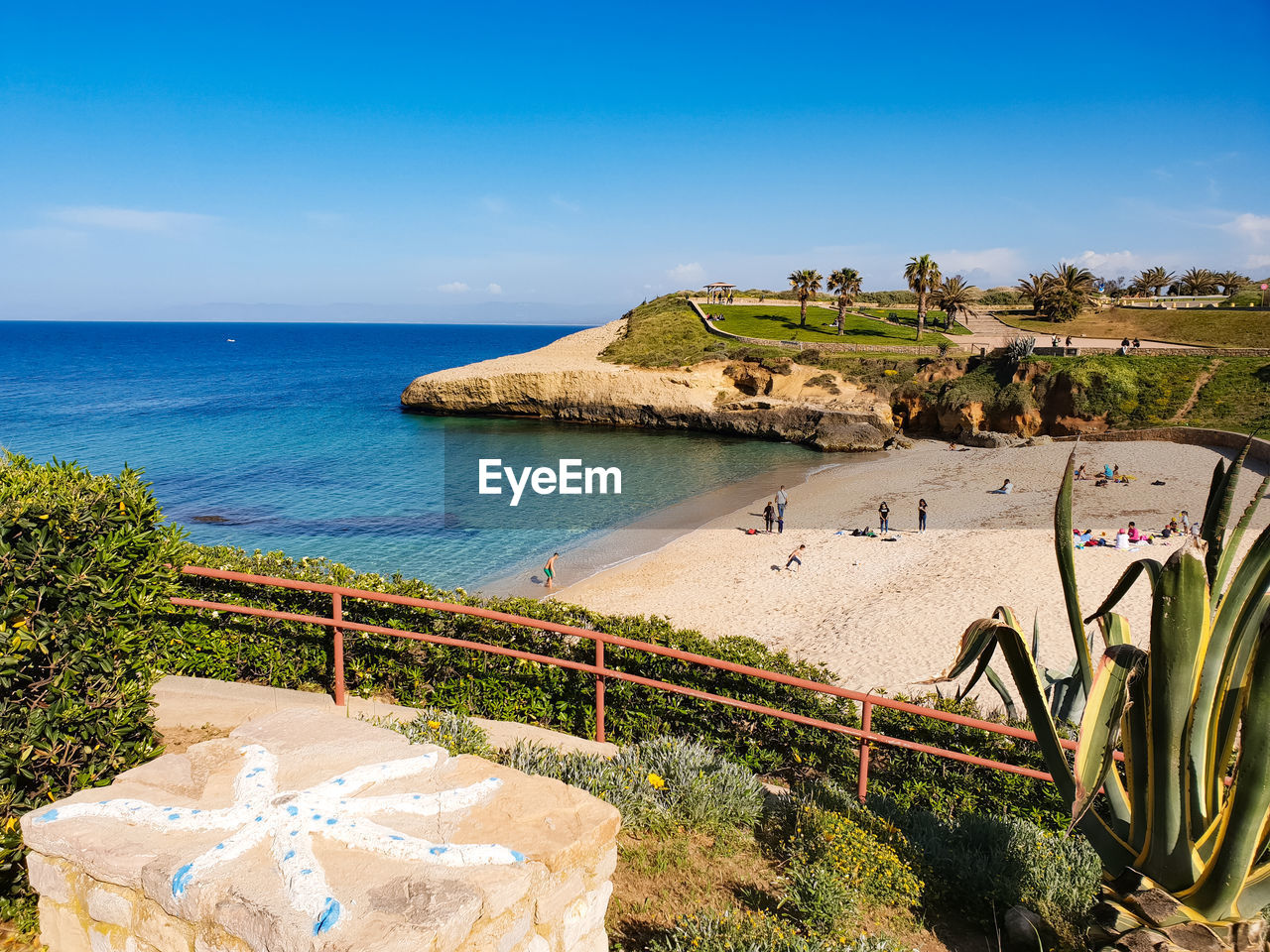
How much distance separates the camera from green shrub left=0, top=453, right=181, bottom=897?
3.88m

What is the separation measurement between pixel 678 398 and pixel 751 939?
49999 millimetres

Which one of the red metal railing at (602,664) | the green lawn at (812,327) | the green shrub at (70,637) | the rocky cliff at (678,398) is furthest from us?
the green lawn at (812,327)

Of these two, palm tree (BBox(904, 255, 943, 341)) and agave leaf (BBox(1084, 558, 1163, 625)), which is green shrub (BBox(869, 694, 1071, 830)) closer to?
agave leaf (BBox(1084, 558, 1163, 625))

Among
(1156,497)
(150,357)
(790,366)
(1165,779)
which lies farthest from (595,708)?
(150,357)

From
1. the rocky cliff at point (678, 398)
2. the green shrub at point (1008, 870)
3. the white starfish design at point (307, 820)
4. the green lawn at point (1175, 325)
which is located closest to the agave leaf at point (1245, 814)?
the green shrub at point (1008, 870)

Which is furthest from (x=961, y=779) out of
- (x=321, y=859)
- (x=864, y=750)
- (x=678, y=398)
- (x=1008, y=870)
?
(x=678, y=398)

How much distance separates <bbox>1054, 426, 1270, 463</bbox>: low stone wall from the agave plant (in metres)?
33.9

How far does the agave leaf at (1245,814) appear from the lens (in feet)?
9.14

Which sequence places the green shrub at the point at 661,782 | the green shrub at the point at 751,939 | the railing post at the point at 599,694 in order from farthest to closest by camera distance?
1. the railing post at the point at 599,694
2. the green shrub at the point at 661,782
3. the green shrub at the point at 751,939

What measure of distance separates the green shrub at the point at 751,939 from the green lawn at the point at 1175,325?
181 ft

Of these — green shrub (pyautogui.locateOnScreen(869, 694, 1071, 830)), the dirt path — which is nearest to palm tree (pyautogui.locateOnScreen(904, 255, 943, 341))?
the dirt path

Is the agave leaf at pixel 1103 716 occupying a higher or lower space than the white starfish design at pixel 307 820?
higher

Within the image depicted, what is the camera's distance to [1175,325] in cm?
5319

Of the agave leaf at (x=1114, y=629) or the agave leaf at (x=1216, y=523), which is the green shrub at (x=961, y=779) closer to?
the agave leaf at (x=1114, y=629)
